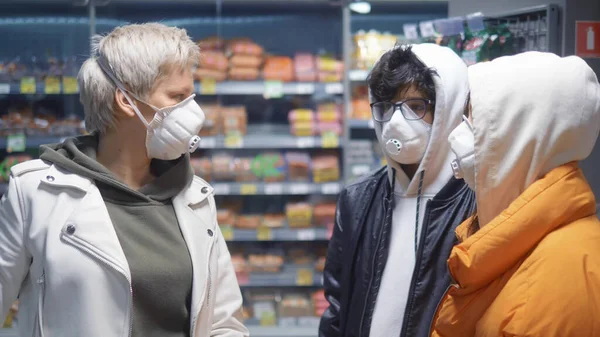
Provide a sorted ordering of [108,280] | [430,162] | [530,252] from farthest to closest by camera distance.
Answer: [430,162] → [108,280] → [530,252]

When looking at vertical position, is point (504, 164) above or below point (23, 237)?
above

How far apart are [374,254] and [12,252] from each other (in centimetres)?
91

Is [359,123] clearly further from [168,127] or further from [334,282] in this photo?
[168,127]

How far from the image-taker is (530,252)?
1.25 m

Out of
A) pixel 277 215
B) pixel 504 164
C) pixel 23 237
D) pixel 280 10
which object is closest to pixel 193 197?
pixel 23 237

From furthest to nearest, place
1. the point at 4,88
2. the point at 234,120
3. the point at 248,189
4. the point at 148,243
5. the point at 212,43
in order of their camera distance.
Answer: the point at 212,43, the point at 234,120, the point at 248,189, the point at 4,88, the point at 148,243

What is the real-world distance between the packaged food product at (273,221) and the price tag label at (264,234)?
0.03m

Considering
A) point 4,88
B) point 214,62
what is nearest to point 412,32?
point 214,62

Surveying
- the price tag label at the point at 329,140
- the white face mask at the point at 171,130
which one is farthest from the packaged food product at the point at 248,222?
the white face mask at the point at 171,130

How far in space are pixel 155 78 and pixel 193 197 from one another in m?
0.32

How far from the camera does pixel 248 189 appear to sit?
4.41 m

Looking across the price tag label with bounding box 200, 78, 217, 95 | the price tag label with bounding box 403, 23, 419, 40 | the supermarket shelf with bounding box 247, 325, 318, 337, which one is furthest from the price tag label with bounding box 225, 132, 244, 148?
the price tag label with bounding box 403, 23, 419, 40

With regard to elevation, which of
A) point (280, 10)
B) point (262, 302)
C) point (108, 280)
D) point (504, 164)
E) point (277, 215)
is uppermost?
point (280, 10)

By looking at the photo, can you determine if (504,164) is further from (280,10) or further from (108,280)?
(280,10)
